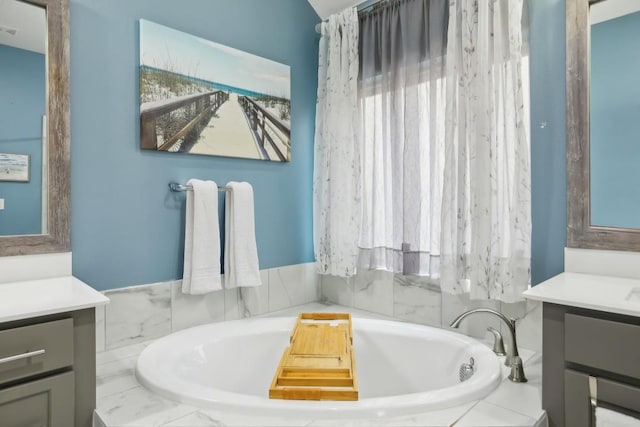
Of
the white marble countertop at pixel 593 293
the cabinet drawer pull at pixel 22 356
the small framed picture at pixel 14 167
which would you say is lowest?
the cabinet drawer pull at pixel 22 356

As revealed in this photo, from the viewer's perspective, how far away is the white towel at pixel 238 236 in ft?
6.72

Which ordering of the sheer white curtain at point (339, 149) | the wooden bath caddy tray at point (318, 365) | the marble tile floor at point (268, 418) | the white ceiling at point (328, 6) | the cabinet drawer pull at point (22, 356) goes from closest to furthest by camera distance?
the cabinet drawer pull at point (22, 356) < the marble tile floor at point (268, 418) < the wooden bath caddy tray at point (318, 365) < the sheer white curtain at point (339, 149) < the white ceiling at point (328, 6)

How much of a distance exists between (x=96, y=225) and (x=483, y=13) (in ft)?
6.39

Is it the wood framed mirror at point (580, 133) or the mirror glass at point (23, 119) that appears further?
the wood framed mirror at point (580, 133)

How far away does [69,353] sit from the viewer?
1.16 meters

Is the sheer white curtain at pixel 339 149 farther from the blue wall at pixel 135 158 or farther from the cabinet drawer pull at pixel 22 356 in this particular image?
the cabinet drawer pull at pixel 22 356

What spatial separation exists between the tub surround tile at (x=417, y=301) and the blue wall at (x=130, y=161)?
767mm

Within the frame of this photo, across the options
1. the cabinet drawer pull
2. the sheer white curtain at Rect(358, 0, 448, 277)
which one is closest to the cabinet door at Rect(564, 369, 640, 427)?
the sheer white curtain at Rect(358, 0, 448, 277)

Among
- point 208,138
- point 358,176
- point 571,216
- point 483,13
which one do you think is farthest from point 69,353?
point 483,13

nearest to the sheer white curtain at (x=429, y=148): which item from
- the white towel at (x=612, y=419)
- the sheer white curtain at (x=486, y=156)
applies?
the sheer white curtain at (x=486, y=156)

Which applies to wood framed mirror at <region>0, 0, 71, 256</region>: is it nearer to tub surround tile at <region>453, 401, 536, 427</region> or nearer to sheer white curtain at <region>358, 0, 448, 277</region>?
sheer white curtain at <region>358, 0, 448, 277</region>

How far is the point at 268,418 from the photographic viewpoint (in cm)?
118

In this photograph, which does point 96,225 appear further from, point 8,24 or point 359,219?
point 359,219

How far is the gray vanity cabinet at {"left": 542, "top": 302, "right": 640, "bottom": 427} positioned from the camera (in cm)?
108
